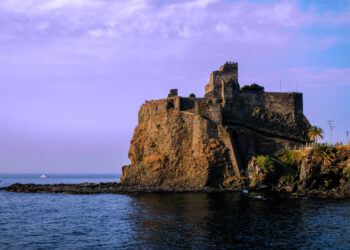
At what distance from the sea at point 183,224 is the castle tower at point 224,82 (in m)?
38.2

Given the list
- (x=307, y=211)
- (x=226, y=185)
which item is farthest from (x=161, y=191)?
(x=307, y=211)

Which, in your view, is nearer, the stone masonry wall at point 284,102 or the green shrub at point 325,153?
the green shrub at point 325,153

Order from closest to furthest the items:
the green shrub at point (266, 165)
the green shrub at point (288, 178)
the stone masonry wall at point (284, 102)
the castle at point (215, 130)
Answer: the green shrub at point (288, 178) → the green shrub at point (266, 165) → the castle at point (215, 130) → the stone masonry wall at point (284, 102)

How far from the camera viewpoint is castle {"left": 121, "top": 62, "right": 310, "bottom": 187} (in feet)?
251

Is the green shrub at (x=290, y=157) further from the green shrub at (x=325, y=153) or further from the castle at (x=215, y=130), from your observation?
the green shrub at (x=325, y=153)

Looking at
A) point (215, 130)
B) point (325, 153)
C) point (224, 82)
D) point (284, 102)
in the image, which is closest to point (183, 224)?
point (325, 153)

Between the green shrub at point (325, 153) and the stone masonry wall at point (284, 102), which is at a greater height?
the stone masonry wall at point (284, 102)

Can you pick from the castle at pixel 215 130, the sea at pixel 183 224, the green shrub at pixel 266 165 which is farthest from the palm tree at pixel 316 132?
the sea at pixel 183 224

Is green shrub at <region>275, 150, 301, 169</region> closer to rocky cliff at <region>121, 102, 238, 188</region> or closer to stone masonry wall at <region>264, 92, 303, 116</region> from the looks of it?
rocky cliff at <region>121, 102, 238, 188</region>

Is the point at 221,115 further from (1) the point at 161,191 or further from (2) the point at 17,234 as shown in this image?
(2) the point at 17,234

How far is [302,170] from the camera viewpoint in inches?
2672

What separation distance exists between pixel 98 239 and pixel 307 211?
27.5m

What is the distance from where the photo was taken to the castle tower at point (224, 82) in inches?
3479

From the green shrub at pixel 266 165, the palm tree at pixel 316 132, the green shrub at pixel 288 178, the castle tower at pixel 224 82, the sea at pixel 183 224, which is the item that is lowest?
the sea at pixel 183 224
